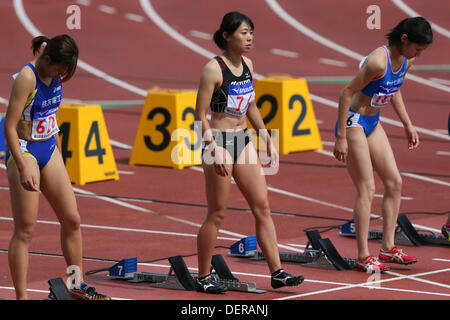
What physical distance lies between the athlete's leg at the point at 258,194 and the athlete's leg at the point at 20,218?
1640mm

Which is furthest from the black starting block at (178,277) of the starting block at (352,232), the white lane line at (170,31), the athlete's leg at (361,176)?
the white lane line at (170,31)

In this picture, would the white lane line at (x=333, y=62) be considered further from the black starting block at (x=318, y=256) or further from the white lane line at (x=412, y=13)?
the black starting block at (x=318, y=256)

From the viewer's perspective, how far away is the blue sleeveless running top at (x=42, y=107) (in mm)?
7977

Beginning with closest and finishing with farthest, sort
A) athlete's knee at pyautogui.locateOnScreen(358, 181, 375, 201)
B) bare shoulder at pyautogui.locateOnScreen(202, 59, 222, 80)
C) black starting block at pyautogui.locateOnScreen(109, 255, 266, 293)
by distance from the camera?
bare shoulder at pyautogui.locateOnScreen(202, 59, 222, 80) < black starting block at pyautogui.locateOnScreen(109, 255, 266, 293) < athlete's knee at pyautogui.locateOnScreen(358, 181, 375, 201)

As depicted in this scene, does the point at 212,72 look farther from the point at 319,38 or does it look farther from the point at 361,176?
the point at 319,38

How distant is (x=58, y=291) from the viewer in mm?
8180

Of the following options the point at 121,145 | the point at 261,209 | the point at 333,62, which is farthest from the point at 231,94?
the point at 333,62

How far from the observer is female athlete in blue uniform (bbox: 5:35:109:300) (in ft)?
25.8

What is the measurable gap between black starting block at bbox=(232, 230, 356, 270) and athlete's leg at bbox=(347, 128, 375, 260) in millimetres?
206

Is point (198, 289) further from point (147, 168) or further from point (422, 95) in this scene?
A: point (422, 95)

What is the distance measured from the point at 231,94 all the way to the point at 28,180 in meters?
1.79

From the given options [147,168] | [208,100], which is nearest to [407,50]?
[208,100]

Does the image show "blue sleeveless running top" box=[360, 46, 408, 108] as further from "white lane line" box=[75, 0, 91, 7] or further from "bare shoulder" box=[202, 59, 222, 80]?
"white lane line" box=[75, 0, 91, 7]

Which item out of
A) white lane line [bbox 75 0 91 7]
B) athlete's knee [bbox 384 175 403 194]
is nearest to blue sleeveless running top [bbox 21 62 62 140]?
athlete's knee [bbox 384 175 403 194]
